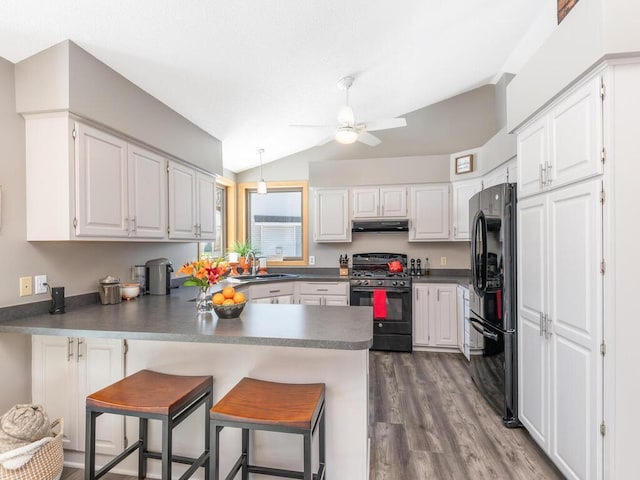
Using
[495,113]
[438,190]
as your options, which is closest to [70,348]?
[438,190]

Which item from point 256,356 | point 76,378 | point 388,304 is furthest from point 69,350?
point 388,304

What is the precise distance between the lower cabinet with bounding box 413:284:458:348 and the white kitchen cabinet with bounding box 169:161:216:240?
2.59 meters

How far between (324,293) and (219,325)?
2.59m

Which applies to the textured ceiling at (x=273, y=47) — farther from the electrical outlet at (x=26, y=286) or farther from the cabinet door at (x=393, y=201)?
the electrical outlet at (x=26, y=286)

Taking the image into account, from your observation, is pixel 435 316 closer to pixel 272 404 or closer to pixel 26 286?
pixel 272 404

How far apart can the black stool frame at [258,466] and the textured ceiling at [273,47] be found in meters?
2.10

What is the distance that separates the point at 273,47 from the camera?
227cm

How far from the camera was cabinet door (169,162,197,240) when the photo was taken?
2865 mm

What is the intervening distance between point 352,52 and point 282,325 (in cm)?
217

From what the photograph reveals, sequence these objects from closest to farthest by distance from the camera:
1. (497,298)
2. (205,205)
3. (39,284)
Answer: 1. (39,284)
2. (497,298)
3. (205,205)

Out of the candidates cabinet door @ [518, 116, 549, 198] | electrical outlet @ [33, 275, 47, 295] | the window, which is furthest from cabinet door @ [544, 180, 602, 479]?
the window

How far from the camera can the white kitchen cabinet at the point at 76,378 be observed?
1.93 meters

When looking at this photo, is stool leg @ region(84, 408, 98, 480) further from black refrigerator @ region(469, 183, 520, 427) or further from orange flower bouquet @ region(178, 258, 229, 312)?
black refrigerator @ region(469, 183, 520, 427)

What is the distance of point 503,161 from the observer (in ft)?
10.2
